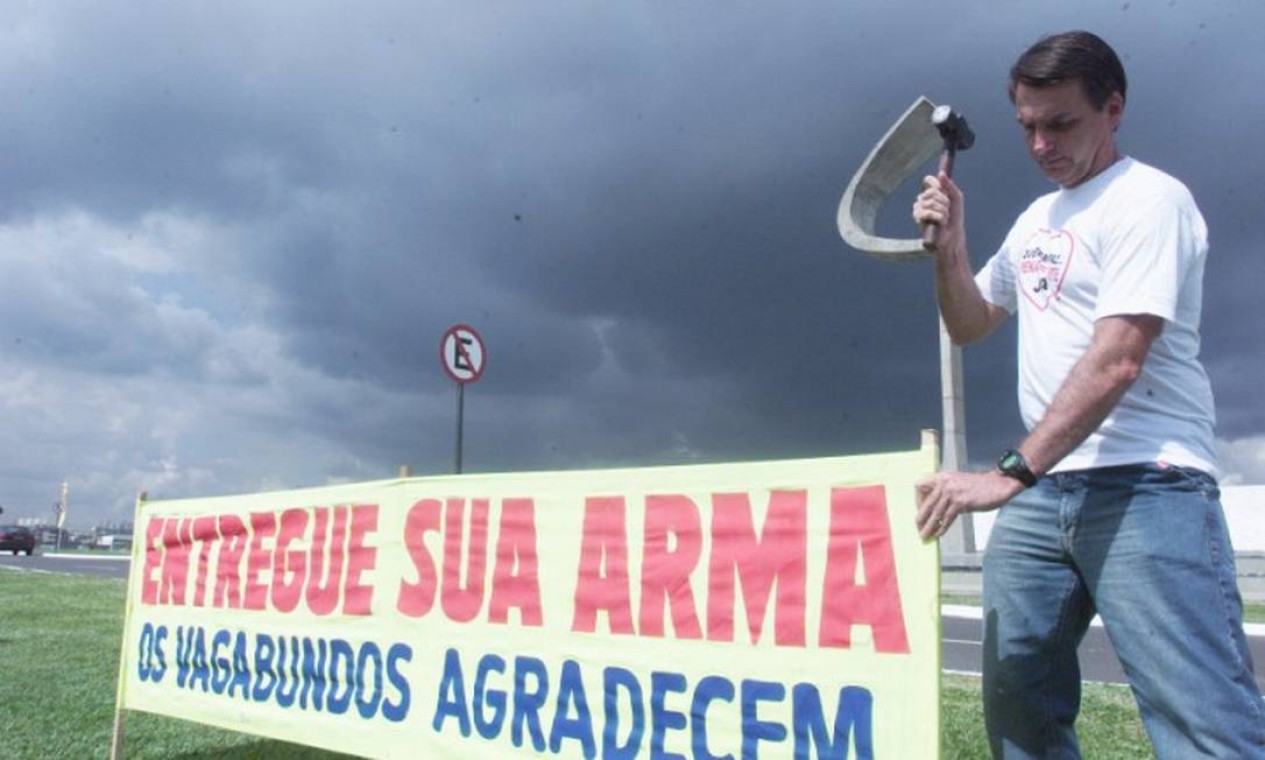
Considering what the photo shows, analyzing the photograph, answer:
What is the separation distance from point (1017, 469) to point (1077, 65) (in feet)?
2.80

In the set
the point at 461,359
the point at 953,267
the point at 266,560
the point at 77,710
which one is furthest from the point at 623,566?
the point at 461,359

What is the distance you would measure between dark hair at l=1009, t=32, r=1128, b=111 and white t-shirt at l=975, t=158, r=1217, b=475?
0.19 m

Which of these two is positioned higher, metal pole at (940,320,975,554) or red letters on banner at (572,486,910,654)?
metal pole at (940,320,975,554)

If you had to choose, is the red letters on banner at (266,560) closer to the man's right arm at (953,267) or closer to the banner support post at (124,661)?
the banner support post at (124,661)

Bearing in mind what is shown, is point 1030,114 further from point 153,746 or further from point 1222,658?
point 153,746

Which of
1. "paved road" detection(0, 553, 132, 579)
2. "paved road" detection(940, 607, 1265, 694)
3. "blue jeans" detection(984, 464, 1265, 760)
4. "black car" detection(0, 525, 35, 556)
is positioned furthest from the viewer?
"black car" detection(0, 525, 35, 556)

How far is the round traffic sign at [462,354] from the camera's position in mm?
10664

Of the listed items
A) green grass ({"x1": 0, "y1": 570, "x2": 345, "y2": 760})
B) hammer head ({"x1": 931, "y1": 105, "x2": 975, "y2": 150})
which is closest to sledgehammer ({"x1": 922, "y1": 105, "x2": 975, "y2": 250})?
hammer head ({"x1": 931, "y1": 105, "x2": 975, "y2": 150})

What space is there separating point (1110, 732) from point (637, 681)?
3.29m

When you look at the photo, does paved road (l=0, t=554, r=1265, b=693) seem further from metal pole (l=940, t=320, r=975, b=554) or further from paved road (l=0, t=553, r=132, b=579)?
paved road (l=0, t=553, r=132, b=579)

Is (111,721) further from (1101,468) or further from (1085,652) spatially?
(1085,652)

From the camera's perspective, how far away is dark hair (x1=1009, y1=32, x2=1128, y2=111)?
220 cm

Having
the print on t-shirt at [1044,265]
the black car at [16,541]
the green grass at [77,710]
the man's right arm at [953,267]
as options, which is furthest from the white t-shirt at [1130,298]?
the black car at [16,541]

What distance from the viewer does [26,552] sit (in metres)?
47.8
